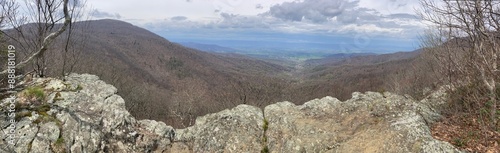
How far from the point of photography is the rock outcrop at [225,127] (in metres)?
10.1

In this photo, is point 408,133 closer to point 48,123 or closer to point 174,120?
point 48,123

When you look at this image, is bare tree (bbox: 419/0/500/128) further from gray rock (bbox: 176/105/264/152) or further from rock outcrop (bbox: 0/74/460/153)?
gray rock (bbox: 176/105/264/152)

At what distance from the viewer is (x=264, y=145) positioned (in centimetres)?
1165

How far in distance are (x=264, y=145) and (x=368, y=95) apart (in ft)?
18.4

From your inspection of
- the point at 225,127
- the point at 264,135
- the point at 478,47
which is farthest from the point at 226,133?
the point at 478,47

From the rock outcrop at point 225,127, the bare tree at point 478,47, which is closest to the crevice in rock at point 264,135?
the rock outcrop at point 225,127

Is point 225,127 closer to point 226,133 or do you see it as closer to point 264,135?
point 226,133

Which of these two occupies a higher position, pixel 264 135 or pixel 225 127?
pixel 225 127

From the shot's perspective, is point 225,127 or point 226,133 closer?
point 226,133

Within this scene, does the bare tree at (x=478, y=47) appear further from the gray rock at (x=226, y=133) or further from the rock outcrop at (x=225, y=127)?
the gray rock at (x=226, y=133)

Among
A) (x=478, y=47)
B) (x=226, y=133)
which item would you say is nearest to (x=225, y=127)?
(x=226, y=133)

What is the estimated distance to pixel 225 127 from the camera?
1212 cm

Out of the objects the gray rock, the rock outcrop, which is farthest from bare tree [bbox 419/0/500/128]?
the gray rock

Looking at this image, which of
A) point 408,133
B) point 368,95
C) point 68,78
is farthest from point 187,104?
point 408,133
